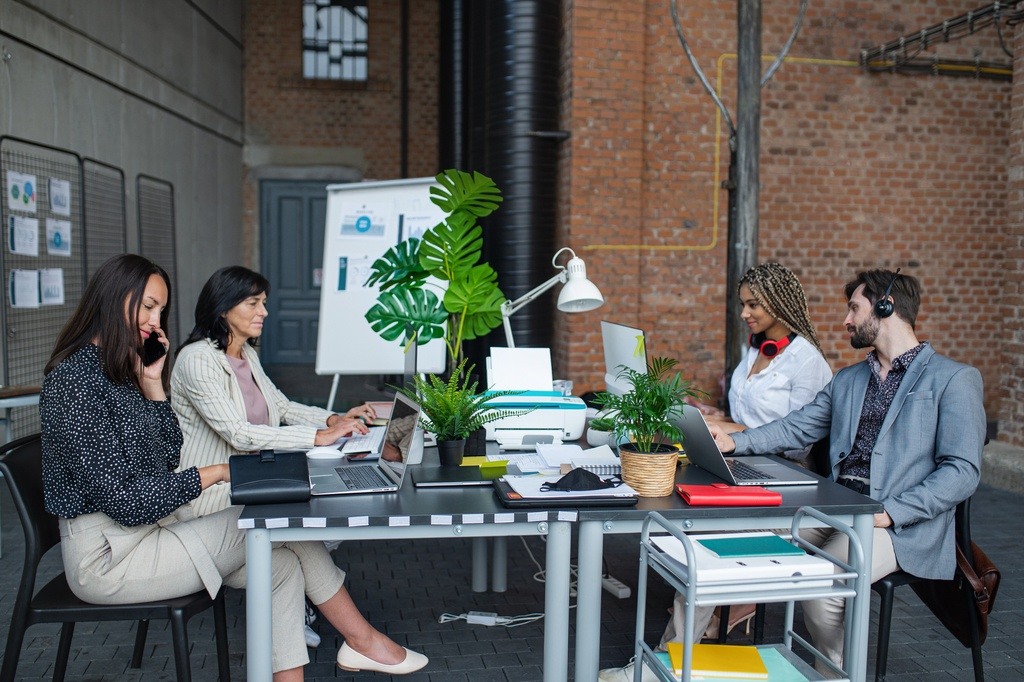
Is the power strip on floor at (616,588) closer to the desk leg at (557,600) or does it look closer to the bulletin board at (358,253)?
the desk leg at (557,600)

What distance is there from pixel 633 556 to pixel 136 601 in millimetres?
2534

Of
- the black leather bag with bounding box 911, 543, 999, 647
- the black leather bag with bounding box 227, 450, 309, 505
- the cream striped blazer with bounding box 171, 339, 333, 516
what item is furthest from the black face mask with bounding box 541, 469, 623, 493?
the black leather bag with bounding box 911, 543, 999, 647

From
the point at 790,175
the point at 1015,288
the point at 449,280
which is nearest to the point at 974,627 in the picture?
the point at 449,280

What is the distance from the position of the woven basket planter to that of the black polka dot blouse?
1224 mm

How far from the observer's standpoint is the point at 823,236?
708cm

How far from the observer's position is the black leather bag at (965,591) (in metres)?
2.71

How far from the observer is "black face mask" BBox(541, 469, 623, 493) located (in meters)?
2.46

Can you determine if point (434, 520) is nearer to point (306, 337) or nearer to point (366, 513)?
point (366, 513)

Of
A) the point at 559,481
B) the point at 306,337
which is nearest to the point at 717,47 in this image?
the point at 559,481

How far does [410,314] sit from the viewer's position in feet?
11.5

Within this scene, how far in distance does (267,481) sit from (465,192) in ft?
5.53

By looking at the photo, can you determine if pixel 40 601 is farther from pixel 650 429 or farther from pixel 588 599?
pixel 650 429

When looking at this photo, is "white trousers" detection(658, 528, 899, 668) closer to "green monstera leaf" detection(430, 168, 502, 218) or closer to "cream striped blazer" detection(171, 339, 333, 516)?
"cream striped blazer" detection(171, 339, 333, 516)

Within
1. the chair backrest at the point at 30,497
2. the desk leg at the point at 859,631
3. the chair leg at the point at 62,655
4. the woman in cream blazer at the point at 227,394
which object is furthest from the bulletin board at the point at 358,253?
the desk leg at the point at 859,631
